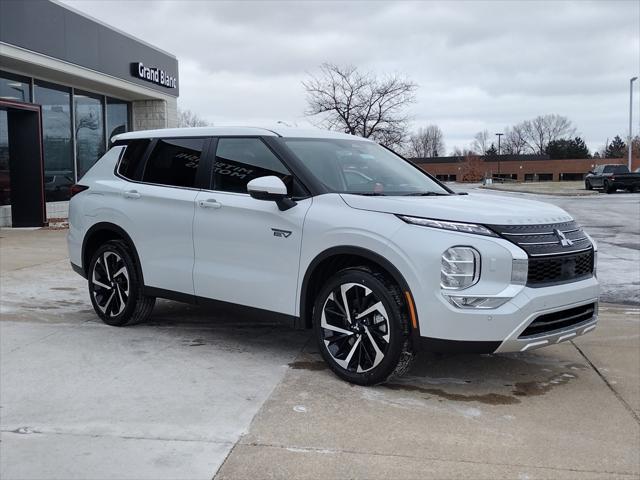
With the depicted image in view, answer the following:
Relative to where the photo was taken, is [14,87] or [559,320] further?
[14,87]

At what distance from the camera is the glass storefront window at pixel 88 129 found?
19266 mm

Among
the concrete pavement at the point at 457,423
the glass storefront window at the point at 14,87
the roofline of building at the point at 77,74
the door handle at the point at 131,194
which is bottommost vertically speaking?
the concrete pavement at the point at 457,423

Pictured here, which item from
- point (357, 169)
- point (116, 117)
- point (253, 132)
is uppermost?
point (116, 117)

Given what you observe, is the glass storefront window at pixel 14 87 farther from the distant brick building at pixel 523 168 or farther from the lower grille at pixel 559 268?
the distant brick building at pixel 523 168

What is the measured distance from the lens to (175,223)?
18.5 ft

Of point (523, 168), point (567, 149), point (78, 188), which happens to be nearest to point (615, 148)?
point (567, 149)

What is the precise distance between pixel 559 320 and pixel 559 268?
35 centimetres

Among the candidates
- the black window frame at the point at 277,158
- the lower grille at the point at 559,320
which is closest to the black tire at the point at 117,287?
the black window frame at the point at 277,158

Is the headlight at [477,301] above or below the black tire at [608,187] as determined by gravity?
below

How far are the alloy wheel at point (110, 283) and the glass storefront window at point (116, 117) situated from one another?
15655mm

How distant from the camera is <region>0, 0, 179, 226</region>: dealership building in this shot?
1534cm

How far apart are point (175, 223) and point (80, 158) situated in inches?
592

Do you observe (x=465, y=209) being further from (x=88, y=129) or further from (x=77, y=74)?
(x=88, y=129)

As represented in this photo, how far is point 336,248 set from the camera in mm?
4586
